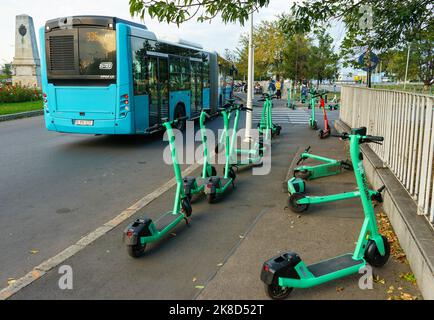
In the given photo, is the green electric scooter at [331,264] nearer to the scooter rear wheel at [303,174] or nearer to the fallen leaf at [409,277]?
the fallen leaf at [409,277]

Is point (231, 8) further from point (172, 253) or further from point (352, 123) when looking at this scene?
point (352, 123)

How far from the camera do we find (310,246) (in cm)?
443

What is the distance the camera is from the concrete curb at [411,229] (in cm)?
327

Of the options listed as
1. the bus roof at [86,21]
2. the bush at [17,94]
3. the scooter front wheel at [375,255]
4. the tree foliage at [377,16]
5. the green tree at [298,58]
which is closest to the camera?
the scooter front wheel at [375,255]

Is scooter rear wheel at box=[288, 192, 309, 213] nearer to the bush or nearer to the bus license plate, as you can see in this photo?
the bus license plate

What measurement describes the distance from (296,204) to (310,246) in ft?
3.60

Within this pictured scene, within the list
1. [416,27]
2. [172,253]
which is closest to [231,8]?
[172,253]

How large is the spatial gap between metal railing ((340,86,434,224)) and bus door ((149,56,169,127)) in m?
5.94

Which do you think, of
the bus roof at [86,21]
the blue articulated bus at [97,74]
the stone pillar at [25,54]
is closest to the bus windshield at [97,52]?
the blue articulated bus at [97,74]

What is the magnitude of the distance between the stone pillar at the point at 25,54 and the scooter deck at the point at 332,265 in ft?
96.9

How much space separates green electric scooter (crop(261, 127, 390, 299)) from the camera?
3357mm

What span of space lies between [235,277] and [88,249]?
69.0 inches

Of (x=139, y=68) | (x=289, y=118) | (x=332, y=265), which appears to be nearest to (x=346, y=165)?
(x=332, y=265)

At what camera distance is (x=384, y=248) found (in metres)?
3.84
